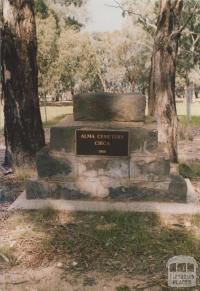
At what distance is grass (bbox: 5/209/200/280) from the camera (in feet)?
15.7

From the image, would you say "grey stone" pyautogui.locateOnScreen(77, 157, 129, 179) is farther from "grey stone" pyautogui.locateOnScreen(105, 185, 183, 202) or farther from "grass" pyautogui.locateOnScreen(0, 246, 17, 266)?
"grass" pyautogui.locateOnScreen(0, 246, 17, 266)

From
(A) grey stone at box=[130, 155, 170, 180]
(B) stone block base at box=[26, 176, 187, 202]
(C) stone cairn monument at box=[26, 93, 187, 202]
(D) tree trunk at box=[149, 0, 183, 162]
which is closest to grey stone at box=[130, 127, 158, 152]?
(C) stone cairn monument at box=[26, 93, 187, 202]

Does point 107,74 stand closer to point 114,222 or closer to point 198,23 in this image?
point 198,23

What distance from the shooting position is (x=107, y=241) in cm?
531

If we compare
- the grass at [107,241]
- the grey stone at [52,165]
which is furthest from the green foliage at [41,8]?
the grass at [107,241]

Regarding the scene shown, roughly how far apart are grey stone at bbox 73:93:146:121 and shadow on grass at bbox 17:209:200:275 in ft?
4.70

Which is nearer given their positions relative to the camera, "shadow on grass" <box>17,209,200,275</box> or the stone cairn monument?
"shadow on grass" <box>17,209,200,275</box>

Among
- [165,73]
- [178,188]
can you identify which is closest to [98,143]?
[178,188]

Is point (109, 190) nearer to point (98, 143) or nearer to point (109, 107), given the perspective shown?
point (98, 143)

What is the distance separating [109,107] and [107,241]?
2140 mm

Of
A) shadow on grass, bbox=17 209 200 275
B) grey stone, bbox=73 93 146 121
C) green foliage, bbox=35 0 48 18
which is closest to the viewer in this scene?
shadow on grass, bbox=17 209 200 275

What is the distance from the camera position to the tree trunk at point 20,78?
320 inches

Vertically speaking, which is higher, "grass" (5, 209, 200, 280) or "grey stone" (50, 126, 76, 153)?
"grey stone" (50, 126, 76, 153)

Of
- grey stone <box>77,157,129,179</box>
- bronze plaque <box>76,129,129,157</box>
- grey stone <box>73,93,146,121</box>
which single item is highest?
grey stone <box>73,93,146,121</box>
